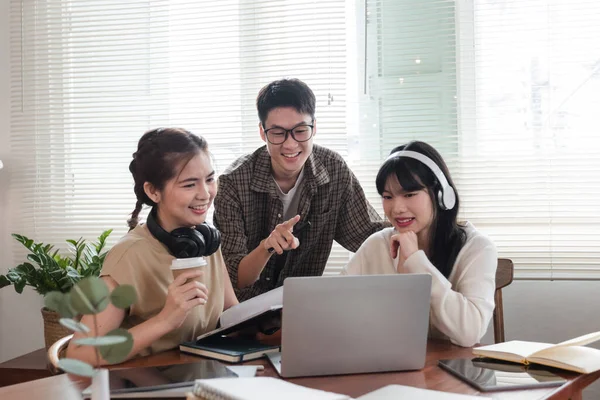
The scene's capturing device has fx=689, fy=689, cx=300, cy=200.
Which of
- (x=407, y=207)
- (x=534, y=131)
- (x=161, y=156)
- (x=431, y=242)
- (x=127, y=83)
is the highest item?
(x=127, y=83)

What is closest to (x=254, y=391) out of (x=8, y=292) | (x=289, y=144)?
(x=289, y=144)

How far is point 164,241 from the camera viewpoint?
1719 millimetres

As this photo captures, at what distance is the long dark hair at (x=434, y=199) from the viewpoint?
6.43 feet

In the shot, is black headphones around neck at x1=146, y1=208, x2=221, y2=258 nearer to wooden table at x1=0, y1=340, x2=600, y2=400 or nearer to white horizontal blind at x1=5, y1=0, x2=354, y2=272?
wooden table at x1=0, y1=340, x2=600, y2=400

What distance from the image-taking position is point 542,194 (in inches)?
116

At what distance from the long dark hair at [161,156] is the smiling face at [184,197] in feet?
0.05

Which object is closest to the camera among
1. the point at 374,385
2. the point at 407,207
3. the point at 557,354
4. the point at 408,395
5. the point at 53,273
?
the point at 408,395

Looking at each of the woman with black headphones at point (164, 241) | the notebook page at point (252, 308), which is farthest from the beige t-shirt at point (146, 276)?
the notebook page at point (252, 308)

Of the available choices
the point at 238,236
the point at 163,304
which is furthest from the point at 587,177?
the point at 163,304

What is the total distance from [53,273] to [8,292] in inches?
27.9

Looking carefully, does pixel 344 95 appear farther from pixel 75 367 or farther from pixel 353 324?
pixel 75 367

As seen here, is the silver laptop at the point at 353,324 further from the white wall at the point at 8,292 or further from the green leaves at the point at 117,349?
the white wall at the point at 8,292

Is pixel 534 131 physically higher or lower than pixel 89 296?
higher

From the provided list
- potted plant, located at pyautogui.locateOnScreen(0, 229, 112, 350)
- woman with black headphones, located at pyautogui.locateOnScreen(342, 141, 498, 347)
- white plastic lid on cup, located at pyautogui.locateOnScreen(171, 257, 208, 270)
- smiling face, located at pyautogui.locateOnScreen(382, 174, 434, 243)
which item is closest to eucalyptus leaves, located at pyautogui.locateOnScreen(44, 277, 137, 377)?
white plastic lid on cup, located at pyautogui.locateOnScreen(171, 257, 208, 270)
